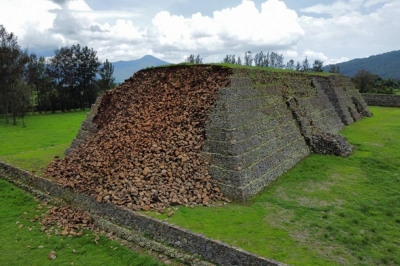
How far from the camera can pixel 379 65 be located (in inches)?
6486

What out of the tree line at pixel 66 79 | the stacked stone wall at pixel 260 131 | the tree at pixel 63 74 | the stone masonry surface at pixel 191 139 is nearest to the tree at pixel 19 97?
the tree line at pixel 66 79

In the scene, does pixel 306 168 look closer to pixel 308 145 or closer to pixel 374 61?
pixel 308 145

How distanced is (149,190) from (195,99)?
493 centimetres

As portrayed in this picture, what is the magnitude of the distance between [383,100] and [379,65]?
15156 centimetres

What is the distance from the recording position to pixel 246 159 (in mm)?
11852

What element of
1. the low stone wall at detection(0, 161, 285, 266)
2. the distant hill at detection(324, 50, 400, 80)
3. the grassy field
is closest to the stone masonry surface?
the low stone wall at detection(0, 161, 285, 266)

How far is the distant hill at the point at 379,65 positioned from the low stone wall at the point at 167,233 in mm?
144546

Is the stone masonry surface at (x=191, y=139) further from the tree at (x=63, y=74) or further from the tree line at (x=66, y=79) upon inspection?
the tree at (x=63, y=74)

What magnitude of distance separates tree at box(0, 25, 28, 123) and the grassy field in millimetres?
35831

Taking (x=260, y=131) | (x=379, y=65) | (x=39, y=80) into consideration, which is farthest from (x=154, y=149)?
(x=379, y=65)

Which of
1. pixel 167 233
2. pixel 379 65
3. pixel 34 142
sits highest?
pixel 379 65

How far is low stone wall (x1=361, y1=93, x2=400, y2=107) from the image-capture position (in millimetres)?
34800

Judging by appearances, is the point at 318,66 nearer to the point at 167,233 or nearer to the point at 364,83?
the point at 364,83

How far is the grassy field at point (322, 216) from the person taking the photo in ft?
26.7
